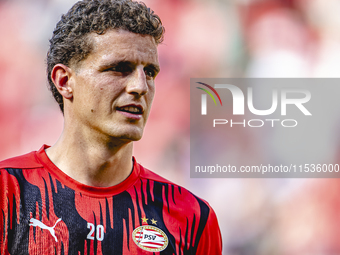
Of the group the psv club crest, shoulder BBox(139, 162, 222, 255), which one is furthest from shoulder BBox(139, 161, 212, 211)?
the psv club crest

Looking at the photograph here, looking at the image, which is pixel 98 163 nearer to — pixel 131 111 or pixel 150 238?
pixel 131 111

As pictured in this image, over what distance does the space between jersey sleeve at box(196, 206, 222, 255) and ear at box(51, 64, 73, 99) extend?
826mm

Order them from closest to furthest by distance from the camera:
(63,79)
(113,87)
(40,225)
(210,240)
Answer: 1. (40,225)
2. (113,87)
3. (63,79)
4. (210,240)

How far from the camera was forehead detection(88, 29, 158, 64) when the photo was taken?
150 cm

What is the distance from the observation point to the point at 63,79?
160 cm

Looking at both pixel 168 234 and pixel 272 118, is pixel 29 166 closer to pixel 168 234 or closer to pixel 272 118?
pixel 168 234

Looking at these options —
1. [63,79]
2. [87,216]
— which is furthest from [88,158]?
[63,79]

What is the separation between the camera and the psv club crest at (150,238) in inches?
58.4

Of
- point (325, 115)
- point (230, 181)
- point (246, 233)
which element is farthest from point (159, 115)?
point (325, 115)

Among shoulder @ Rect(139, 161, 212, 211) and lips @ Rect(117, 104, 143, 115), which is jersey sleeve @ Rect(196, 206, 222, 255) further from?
lips @ Rect(117, 104, 143, 115)

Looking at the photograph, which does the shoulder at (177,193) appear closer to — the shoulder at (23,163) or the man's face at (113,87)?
the man's face at (113,87)

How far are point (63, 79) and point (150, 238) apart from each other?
745 mm

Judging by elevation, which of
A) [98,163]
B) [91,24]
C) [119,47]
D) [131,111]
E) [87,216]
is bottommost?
[87,216]

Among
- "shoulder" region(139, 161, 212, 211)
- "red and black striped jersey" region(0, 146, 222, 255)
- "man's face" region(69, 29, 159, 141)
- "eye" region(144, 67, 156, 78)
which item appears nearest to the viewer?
"red and black striped jersey" region(0, 146, 222, 255)
